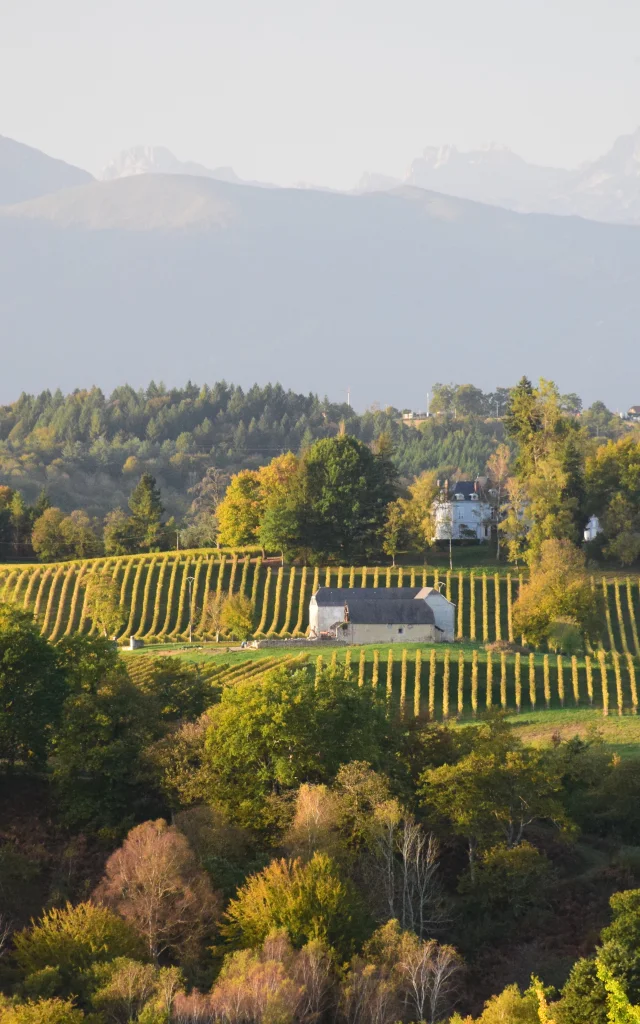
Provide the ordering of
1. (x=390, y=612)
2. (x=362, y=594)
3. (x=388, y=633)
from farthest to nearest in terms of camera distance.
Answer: (x=362, y=594) < (x=390, y=612) < (x=388, y=633)

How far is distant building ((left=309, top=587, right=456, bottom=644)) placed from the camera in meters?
78.3

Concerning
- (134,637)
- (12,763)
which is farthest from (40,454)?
(12,763)

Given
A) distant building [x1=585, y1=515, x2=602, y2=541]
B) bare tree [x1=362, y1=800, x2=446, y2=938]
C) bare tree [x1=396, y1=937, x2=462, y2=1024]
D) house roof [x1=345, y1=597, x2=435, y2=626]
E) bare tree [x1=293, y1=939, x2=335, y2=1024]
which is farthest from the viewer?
distant building [x1=585, y1=515, x2=602, y2=541]

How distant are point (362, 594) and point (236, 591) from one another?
39.8ft

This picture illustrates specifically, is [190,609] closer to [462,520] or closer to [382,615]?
[382,615]

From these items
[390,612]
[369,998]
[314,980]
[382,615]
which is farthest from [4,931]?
[390,612]

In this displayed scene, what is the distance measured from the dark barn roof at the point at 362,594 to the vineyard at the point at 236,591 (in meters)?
2.76

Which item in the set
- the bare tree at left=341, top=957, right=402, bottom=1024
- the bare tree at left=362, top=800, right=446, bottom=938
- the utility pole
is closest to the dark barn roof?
the utility pole

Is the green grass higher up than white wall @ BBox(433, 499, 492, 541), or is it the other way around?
white wall @ BBox(433, 499, 492, 541)

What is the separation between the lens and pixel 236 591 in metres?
90.9

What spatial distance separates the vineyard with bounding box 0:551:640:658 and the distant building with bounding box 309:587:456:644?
2418 millimetres

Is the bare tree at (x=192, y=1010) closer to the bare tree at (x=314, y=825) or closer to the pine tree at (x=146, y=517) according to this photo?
the bare tree at (x=314, y=825)

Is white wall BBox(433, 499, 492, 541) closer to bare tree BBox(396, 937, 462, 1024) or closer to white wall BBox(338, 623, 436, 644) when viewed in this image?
white wall BBox(338, 623, 436, 644)

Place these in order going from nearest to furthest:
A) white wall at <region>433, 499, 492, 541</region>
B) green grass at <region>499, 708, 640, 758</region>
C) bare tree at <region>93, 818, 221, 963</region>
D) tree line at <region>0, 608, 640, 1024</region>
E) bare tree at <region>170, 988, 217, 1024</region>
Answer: bare tree at <region>170, 988, 217, 1024</region> → tree line at <region>0, 608, 640, 1024</region> → bare tree at <region>93, 818, 221, 963</region> → green grass at <region>499, 708, 640, 758</region> → white wall at <region>433, 499, 492, 541</region>
